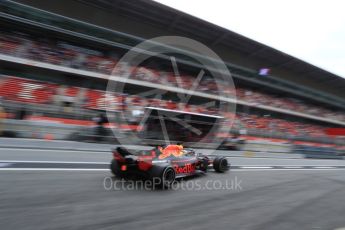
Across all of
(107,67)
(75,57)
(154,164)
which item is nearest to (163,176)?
(154,164)

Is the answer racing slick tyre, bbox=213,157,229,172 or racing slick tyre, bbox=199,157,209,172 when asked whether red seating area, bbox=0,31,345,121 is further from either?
racing slick tyre, bbox=199,157,209,172

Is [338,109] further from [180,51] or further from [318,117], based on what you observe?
[180,51]

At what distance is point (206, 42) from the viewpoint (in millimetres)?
29281

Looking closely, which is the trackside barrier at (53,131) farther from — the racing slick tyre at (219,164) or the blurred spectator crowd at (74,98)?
the racing slick tyre at (219,164)

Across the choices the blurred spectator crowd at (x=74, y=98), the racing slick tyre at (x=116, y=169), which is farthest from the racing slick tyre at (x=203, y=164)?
the blurred spectator crowd at (x=74, y=98)

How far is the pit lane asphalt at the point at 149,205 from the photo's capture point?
4104 mm

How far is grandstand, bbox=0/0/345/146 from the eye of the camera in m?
16.8

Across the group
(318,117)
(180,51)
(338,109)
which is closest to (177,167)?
(180,51)

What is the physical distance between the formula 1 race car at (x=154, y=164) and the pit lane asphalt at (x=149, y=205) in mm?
284

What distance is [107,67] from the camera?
68.9 feet

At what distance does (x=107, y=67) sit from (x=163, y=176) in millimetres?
16291

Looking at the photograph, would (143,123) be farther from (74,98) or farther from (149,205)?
(149,205)

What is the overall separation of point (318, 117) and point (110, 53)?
33.8 metres

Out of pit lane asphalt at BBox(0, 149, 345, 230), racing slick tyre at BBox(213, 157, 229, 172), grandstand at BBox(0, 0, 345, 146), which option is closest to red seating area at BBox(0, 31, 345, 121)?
grandstand at BBox(0, 0, 345, 146)
